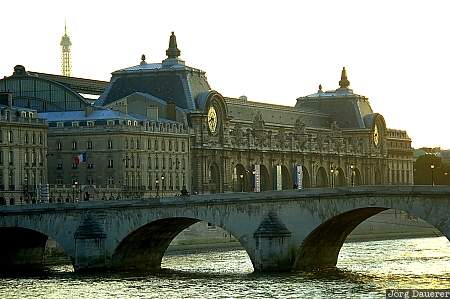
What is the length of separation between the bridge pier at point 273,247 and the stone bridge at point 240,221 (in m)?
0.07

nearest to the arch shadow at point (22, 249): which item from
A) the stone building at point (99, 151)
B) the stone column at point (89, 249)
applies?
the stone column at point (89, 249)

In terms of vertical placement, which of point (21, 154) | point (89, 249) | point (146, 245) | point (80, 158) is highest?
point (21, 154)

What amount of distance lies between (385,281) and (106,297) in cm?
1982

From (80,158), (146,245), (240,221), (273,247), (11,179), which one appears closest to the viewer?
(273,247)

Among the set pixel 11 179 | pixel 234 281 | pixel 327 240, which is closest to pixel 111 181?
pixel 11 179

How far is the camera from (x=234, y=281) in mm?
119438

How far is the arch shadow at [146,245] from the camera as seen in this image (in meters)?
133

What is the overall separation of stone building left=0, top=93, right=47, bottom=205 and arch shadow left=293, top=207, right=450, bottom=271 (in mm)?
47487

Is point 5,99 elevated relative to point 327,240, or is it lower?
elevated

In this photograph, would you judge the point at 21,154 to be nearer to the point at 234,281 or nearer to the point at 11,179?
the point at 11,179

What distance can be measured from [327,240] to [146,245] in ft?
52.8

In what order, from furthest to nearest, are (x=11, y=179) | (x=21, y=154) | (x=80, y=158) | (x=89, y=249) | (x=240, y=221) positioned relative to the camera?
(x=80, y=158) < (x=21, y=154) < (x=11, y=179) < (x=89, y=249) < (x=240, y=221)

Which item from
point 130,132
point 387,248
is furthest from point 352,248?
point 130,132

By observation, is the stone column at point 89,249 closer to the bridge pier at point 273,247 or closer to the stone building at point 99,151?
the bridge pier at point 273,247
